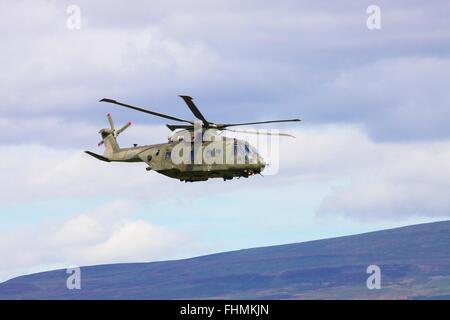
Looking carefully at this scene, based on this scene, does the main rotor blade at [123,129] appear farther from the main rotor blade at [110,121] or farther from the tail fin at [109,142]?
the tail fin at [109,142]

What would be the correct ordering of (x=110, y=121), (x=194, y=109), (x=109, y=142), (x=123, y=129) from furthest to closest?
(x=110, y=121)
(x=123, y=129)
(x=109, y=142)
(x=194, y=109)

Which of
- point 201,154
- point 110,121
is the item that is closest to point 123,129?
Result: point 110,121

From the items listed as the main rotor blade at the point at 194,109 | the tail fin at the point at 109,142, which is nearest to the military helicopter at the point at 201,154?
the main rotor blade at the point at 194,109

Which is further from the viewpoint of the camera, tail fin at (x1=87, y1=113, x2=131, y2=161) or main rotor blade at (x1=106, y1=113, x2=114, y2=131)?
main rotor blade at (x1=106, y1=113, x2=114, y2=131)

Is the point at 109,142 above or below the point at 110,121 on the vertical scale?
below

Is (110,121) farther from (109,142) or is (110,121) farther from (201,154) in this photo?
(201,154)

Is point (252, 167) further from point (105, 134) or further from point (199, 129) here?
point (105, 134)

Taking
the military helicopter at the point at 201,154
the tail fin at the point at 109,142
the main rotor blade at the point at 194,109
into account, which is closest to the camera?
the main rotor blade at the point at 194,109

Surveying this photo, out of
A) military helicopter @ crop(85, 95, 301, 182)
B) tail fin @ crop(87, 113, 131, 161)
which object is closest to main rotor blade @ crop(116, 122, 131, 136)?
tail fin @ crop(87, 113, 131, 161)

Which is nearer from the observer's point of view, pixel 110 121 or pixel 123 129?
pixel 123 129

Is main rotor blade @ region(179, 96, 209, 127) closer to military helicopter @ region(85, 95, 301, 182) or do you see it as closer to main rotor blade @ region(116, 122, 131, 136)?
military helicopter @ region(85, 95, 301, 182)

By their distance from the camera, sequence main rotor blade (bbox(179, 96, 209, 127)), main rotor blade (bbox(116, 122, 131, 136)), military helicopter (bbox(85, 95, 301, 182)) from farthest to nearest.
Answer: main rotor blade (bbox(116, 122, 131, 136))
military helicopter (bbox(85, 95, 301, 182))
main rotor blade (bbox(179, 96, 209, 127))
